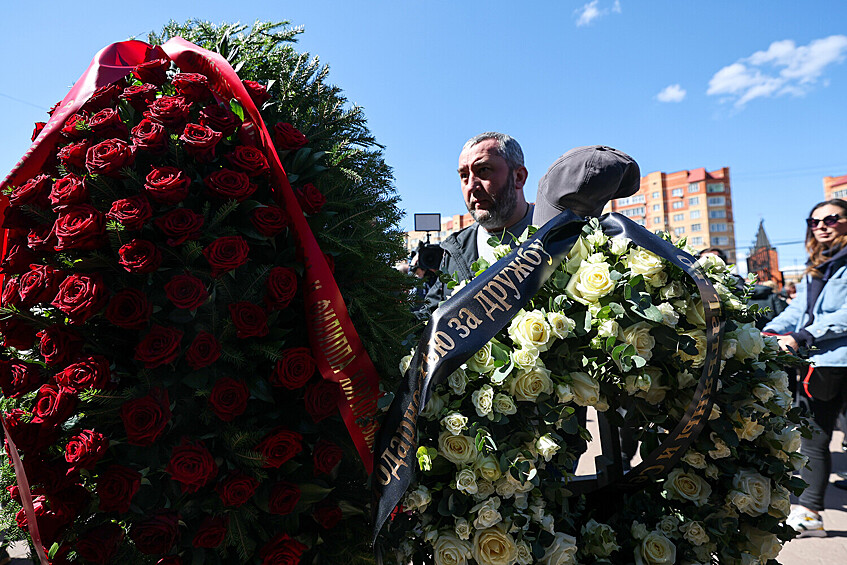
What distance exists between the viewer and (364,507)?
54.8 inches

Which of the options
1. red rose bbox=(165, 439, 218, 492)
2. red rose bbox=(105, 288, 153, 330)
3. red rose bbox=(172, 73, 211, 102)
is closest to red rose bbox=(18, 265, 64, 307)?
red rose bbox=(105, 288, 153, 330)

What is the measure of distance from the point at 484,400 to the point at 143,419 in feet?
2.40

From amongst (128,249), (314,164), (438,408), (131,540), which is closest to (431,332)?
(438,408)

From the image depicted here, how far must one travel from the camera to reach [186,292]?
1.19m

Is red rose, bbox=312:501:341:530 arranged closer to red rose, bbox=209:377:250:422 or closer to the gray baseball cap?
red rose, bbox=209:377:250:422

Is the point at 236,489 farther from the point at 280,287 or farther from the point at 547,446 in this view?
the point at 547,446

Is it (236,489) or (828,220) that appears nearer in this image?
(236,489)

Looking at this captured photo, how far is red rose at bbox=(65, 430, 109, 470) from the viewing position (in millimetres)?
1127

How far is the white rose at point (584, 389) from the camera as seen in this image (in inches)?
47.0

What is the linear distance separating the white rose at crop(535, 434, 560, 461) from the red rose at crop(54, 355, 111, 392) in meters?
0.95

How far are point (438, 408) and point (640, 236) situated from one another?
0.65 metres

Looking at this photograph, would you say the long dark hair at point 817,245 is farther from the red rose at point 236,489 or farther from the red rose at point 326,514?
the red rose at point 236,489

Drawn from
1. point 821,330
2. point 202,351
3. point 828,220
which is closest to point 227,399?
point 202,351

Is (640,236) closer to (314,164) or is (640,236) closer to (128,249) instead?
(314,164)
